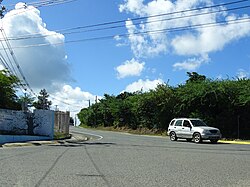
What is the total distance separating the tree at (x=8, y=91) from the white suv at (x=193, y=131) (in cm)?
1619

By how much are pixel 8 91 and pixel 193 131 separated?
19.1m

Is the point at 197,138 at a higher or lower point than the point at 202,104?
lower

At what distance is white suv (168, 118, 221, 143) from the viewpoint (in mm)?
27578

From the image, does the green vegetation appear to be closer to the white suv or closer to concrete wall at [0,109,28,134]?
the white suv

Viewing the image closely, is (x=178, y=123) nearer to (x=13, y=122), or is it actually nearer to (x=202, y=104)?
(x=202, y=104)

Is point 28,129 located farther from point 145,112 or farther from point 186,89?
point 145,112

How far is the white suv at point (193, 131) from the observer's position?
27578mm

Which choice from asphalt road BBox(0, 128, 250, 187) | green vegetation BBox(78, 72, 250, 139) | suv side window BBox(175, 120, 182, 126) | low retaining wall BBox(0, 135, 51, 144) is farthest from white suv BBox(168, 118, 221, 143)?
asphalt road BBox(0, 128, 250, 187)

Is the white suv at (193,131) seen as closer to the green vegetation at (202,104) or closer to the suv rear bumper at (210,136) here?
the suv rear bumper at (210,136)

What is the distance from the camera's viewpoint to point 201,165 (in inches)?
520

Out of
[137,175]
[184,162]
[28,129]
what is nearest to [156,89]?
[28,129]

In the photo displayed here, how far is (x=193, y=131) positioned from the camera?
28.5 meters

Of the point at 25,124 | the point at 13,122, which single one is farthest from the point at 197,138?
the point at 13,122

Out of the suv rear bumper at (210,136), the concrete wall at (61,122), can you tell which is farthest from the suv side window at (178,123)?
the concrete wall at (61,122)
